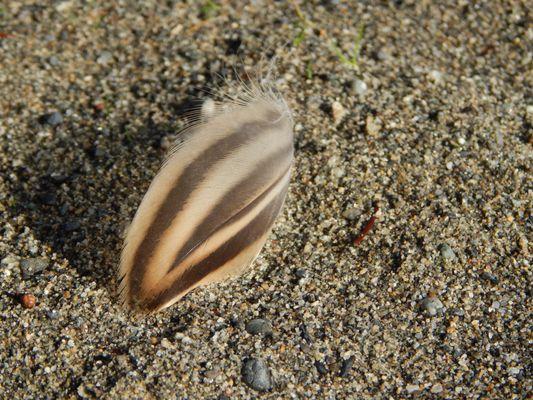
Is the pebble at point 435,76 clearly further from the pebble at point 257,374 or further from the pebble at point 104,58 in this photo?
the pebble at point 257,374

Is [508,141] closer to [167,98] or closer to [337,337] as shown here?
[337,337]

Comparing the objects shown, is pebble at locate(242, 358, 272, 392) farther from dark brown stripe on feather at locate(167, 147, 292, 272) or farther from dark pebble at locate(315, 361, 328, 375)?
dark brown stripe on feather at locate(167, 147, 292, 272)

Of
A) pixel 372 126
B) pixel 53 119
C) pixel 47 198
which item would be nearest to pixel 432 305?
pixel 372 126

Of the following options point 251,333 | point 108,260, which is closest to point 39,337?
point 108,260

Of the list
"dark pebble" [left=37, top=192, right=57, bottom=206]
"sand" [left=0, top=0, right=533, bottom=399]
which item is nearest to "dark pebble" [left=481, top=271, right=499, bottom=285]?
"sand" [left=0, top=0, right=533, bottom=399]

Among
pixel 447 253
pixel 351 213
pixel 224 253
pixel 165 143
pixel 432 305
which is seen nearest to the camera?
pixel 224 253

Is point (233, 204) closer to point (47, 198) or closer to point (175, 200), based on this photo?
point (175, 200)
